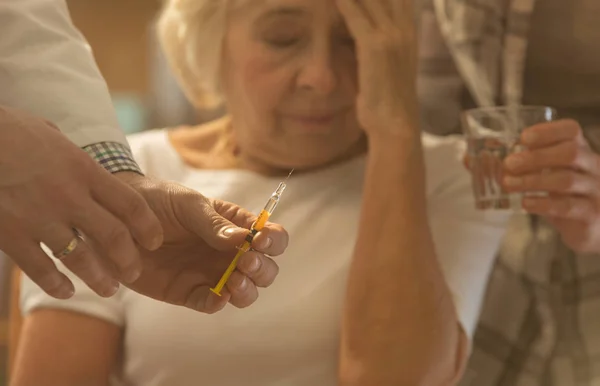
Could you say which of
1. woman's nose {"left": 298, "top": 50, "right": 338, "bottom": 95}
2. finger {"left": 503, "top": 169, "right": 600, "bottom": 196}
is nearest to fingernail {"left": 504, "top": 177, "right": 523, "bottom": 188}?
finger {"left": 503, "top": 169, "right": 600, "bottom": 196}

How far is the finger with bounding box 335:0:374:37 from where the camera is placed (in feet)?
2.60

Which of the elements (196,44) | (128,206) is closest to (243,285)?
(128,206)

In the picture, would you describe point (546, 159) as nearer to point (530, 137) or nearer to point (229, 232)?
point (530, 137)

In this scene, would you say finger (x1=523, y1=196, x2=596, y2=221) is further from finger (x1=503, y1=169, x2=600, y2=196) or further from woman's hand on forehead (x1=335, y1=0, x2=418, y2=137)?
woman's hand on forehead (x1=335, y1=0, x2=418, y2=137)

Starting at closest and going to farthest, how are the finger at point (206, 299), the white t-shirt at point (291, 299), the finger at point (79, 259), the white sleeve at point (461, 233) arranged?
the finger at point (79, 259) → the finger at point (206, 299) → the white t-shirt at point (291, 299) → the white sleeve at point (461, 233)

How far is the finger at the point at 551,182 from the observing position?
74 centimetres

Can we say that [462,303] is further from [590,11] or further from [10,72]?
[10,72]

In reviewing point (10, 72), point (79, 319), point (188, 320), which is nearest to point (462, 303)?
point (188, 320)

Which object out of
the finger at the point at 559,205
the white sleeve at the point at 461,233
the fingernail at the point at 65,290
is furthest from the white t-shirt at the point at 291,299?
the fingernail at the point at 65,290

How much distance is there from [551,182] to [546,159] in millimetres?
28

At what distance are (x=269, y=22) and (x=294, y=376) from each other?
0.43 meters

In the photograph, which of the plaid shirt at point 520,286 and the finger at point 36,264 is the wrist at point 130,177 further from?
the plaid shirt at point 520,286

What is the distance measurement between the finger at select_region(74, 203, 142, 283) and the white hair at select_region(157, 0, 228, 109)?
1.77ft

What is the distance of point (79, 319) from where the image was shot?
31.5 inches
